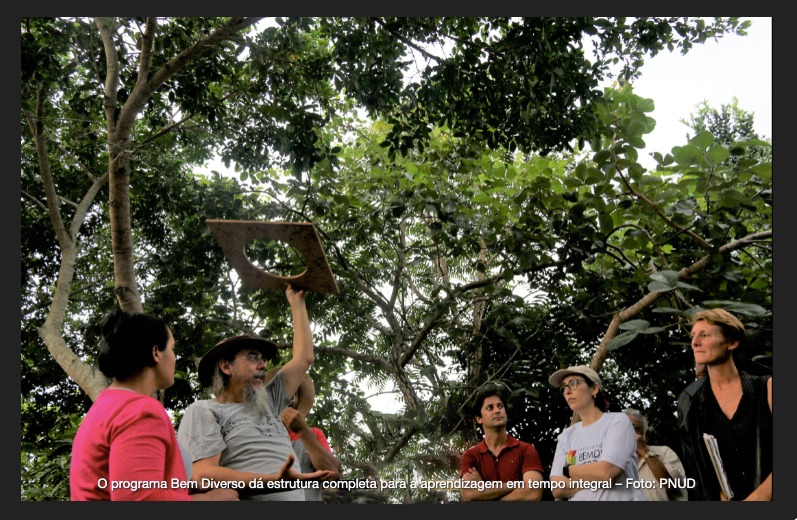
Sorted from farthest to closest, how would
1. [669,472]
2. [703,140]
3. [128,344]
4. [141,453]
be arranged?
[703,140]
[669,472]
[128,344]
[141,453]

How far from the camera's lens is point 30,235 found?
14.9 ft

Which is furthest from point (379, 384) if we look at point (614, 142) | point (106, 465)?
point (106, 465)

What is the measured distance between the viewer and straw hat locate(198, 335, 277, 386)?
2.82m

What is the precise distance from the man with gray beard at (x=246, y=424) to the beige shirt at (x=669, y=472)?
1.44 meters

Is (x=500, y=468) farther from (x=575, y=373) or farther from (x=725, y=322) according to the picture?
(x=725, y=322)

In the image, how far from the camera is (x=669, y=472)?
126 inches

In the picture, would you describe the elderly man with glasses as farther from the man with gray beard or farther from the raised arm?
the raised arm

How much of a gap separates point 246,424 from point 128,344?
0.91m

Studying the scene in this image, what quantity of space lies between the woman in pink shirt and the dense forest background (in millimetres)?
1953

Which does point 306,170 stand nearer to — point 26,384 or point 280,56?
point 280,56

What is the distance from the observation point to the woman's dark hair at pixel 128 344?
6.18 feet

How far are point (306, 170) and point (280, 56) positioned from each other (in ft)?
2.84

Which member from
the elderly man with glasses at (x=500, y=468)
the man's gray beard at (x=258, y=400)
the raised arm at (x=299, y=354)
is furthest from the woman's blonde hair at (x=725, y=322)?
the man's gray beard at (x=258, y=400)

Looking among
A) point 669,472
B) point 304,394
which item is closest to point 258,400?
point 304,394
